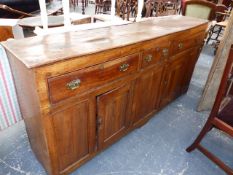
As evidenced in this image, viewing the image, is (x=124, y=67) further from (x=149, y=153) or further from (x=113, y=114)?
(x=149, y=153)

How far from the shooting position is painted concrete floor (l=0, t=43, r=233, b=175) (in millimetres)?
1532

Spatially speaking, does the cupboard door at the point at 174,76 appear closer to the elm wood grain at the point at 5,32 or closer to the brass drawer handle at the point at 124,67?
the brass drawer handle at the point at 124,67

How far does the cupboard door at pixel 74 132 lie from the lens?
114cm

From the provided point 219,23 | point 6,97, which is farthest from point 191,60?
point 219,23

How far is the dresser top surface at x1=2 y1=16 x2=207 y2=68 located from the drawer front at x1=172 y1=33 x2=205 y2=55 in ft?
0.38

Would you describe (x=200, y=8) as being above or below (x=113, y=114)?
above

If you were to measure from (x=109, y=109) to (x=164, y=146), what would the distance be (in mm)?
729

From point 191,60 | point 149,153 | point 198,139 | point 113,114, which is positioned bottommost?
point 149,153

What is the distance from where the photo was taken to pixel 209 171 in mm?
1580

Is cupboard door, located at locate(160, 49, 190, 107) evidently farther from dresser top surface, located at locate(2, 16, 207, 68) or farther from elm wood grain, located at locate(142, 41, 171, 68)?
dresser top surface, located at locate(2, 16, 207, 68)

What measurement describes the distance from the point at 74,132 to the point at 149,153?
0.77 meters

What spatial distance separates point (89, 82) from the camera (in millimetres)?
1151

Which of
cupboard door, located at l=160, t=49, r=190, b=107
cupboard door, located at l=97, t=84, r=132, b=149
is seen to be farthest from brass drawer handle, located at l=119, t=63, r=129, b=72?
cupboard door, located at l=160, t=49, r=190, b=107

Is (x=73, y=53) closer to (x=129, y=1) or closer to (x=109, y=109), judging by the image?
(x=109, y=109)
